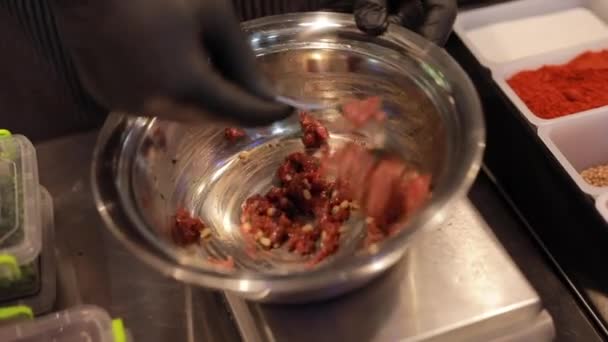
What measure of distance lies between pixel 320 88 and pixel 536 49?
0.48 m

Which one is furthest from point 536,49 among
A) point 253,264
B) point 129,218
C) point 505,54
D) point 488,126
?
point 129,218

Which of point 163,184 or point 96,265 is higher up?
point 163,184

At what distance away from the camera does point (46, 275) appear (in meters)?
0.96

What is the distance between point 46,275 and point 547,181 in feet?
2.33

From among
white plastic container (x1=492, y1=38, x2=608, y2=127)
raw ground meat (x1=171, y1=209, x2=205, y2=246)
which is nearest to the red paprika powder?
white plastic container (x1=492, y1=38, x2=608, y2=127)

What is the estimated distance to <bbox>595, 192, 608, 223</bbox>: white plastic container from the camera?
914 mm

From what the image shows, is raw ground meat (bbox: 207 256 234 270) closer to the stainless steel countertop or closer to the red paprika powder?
the stainless steel countertop

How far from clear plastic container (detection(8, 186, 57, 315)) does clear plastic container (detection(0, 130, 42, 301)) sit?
1 cm

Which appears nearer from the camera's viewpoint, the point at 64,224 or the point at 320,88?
the point at 320,88

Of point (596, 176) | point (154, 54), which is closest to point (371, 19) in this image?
point (154, 54)

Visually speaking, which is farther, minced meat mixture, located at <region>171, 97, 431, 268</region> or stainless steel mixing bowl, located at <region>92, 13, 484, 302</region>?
minced meat mixture, located at <region>171, 97, 431, 268</region>

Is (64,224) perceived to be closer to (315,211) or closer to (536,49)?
(315,211)

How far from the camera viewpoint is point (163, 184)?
903 millimetres

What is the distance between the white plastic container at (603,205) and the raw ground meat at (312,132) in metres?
0.37
